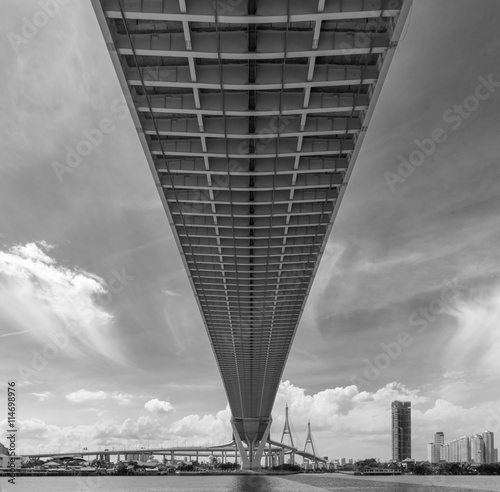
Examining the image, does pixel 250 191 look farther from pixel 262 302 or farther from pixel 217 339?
pixel 217 339

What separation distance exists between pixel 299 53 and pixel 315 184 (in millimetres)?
9328

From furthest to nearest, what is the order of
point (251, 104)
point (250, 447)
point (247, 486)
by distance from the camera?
point (250, 447)
point (247, 486)
point (251, 104)

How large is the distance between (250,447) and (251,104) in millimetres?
108805

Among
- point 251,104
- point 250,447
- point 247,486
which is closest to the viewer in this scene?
point 251,104

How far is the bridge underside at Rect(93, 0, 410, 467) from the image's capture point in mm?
15227

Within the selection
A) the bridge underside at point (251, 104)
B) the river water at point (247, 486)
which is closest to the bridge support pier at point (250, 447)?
the river water at point (247, 486)

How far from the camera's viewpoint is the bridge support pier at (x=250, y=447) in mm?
109506

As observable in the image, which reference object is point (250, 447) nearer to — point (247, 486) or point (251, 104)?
point (247, 486)

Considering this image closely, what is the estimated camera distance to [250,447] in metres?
119

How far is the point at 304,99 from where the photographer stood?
61.9 feet

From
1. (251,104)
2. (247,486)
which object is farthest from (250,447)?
(251,104)

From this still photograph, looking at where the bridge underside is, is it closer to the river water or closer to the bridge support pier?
the river water

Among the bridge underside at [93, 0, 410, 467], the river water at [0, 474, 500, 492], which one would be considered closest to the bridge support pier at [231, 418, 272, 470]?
the river water at [0, 474, 500, 492]

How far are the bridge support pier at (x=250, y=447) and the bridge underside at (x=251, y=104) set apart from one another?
8169 centimetres
